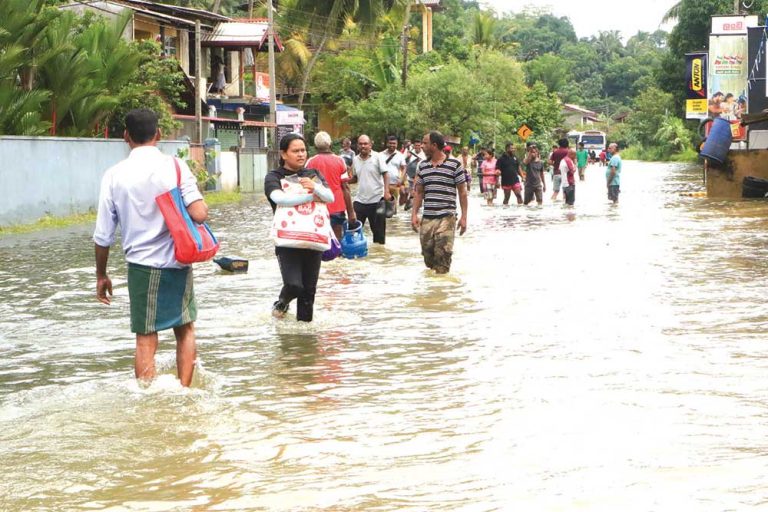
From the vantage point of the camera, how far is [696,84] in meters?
48.8

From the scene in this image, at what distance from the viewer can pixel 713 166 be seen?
30.6 m

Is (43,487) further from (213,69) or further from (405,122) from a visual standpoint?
(405,122)

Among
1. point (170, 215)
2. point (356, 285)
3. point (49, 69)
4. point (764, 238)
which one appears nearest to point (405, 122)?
point (49, 69)

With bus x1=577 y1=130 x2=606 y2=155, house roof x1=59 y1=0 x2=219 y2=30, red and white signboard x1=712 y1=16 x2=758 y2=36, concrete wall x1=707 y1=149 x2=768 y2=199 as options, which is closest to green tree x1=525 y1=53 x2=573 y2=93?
bus x1=577 y1=130 x2=606 y2=155

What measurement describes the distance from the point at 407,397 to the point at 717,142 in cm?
2408

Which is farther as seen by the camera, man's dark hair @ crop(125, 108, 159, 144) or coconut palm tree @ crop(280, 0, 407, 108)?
coconut palm tree @ crop(280, 0, 407, 108)

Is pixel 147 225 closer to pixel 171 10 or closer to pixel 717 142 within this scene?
pixel 717 142

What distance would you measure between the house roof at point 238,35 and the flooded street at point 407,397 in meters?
30.3

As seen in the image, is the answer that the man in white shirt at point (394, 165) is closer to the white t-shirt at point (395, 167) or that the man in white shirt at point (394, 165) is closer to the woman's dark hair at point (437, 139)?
the white t-shirt at point (395, 167)

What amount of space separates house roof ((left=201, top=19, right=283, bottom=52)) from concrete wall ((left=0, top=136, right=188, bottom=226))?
53.8 feet

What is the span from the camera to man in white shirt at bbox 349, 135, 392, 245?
15.3m

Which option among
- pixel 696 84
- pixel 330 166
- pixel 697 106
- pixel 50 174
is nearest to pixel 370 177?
pixel 330 166

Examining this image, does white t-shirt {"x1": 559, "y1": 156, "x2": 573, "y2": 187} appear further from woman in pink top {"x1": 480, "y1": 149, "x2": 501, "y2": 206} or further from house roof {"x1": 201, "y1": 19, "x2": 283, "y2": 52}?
house roof {"x1": 201, "y1": 19, "x2": 283, "y2": 52}


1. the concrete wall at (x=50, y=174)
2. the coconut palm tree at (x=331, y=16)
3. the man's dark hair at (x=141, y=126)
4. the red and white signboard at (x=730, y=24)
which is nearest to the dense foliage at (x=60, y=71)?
the concrete wall at (x=50, y=174)
